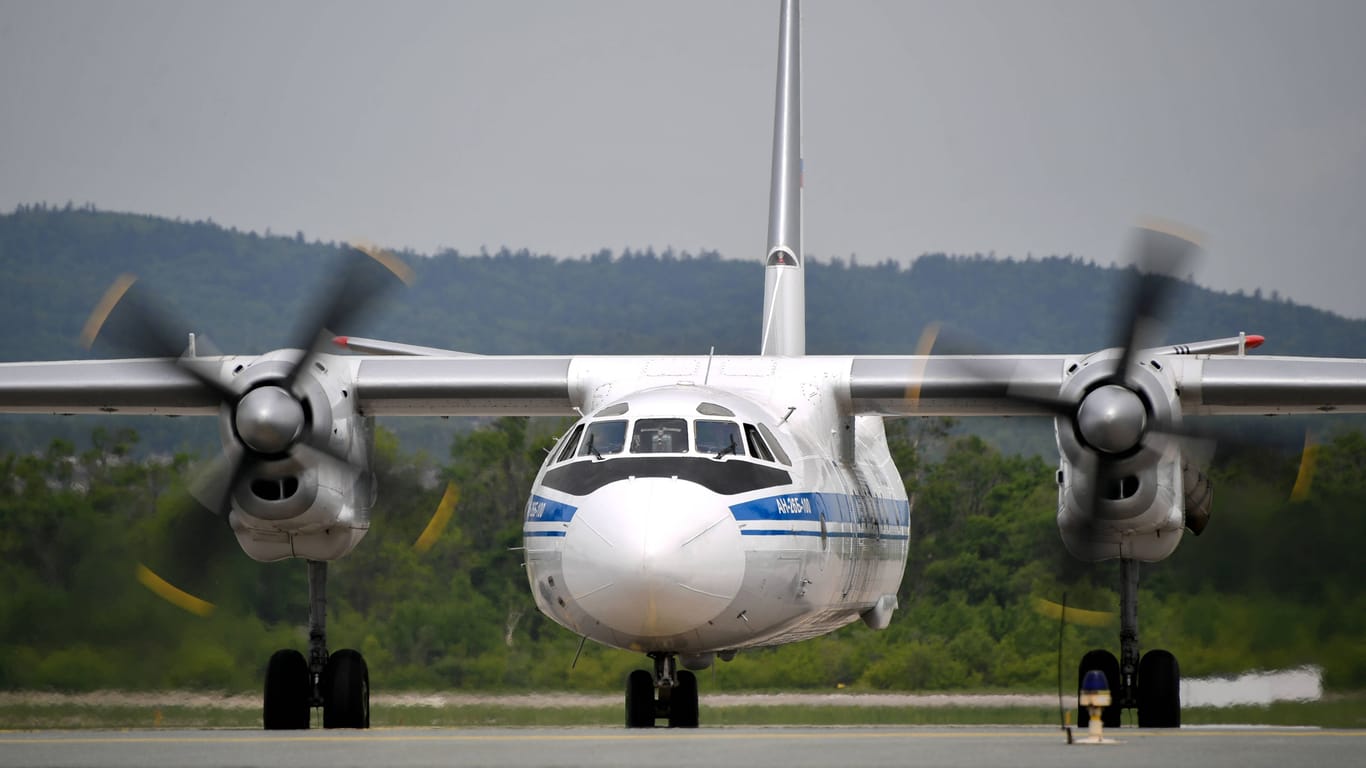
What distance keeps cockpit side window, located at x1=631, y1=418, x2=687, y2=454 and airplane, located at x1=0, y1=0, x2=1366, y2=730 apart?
2 cm

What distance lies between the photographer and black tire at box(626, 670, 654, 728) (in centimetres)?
1741

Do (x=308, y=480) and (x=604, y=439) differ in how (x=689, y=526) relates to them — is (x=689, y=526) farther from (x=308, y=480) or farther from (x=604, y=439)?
(x=308, y=480)

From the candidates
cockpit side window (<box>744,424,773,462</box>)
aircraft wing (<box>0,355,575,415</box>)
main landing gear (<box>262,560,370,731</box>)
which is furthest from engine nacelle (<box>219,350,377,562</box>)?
cockpit side window (<box>744,424,773,462</box>)

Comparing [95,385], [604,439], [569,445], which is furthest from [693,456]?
[95,385]

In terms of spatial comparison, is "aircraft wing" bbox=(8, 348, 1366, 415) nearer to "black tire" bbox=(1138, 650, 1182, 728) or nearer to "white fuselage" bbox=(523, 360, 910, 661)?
"white fuselage" bbox=(523, 360, 910, 661)

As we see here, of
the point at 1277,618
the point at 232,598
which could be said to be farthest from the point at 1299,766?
the point at 232,598

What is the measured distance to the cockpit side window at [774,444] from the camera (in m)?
14.1

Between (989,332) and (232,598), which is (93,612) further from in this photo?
(989,332)

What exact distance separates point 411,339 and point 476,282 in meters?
8.09

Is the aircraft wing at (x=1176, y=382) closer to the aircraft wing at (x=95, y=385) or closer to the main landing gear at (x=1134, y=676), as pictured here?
the main landing gear at (x=1134, y=676)

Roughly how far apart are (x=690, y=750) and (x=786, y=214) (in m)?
10.9

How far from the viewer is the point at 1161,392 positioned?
15070mm

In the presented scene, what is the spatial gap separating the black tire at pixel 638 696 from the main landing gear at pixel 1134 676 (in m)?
3.84

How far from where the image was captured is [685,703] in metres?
17.2
